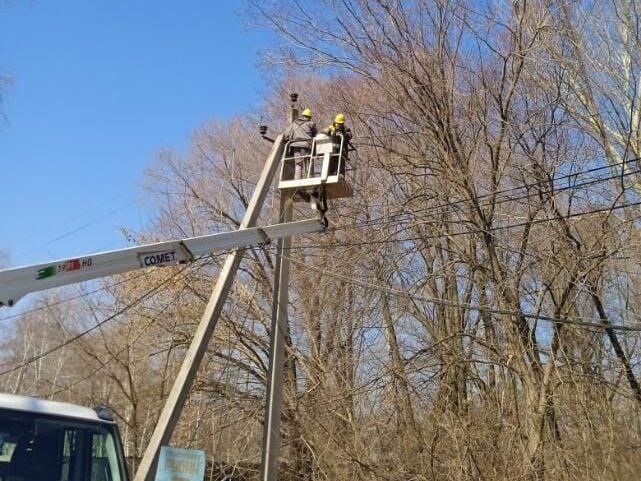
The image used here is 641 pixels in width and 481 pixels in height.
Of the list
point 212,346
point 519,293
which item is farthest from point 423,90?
point 212,346

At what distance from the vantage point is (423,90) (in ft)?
42.1

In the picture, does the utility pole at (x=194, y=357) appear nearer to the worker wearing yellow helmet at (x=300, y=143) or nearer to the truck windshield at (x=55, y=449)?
the worker wearing yellow helmet at (x=300, y=143)

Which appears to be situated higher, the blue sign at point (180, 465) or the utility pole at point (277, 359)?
the utility pole at point (277, 359)

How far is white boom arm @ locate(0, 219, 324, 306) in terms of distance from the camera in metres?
6.55

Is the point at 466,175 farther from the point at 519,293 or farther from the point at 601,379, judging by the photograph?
the point at 601,379

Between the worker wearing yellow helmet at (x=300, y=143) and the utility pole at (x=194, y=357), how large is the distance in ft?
1.10

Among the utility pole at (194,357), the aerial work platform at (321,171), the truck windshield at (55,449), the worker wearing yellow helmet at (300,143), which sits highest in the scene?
the worker wearing yellow helmet at (300,143)

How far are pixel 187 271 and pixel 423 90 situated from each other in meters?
6.75

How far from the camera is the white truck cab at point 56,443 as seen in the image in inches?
195

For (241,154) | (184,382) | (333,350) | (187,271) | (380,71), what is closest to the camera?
(184,382)

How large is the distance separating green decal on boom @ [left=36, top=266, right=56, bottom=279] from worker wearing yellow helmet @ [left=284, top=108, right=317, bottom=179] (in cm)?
519

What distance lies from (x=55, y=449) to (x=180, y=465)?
124 inches

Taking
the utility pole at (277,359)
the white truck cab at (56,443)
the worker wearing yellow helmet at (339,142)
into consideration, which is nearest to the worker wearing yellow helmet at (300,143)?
the utility pole at (277,359)

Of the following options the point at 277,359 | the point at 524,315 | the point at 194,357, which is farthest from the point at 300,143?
the point at 524,315
